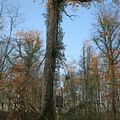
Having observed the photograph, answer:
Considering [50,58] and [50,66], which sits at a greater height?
[50,58]

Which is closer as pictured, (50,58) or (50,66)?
(50,66)

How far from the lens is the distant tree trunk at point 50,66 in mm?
10734

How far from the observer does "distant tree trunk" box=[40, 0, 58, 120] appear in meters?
10.7

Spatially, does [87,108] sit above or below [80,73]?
below

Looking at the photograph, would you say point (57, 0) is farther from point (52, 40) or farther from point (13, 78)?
point (13, 78)

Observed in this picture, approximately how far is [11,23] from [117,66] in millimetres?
14298

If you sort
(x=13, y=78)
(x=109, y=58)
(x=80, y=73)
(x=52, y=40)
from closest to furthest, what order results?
(x=52, y=40), (x=109, y=58), (x=13, y=78), (x=80, y=73)

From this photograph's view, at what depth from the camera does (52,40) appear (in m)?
11.5

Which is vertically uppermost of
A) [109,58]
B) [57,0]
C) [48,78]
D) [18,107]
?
[109,58]

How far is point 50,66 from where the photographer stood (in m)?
11.2

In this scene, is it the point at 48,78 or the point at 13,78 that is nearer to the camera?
the point at 48,78

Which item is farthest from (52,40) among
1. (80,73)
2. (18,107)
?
(80,73)

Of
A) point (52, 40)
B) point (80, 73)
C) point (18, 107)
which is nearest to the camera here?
point (18, 107)

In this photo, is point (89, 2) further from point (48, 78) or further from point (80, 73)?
point (80, 73)
